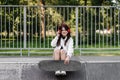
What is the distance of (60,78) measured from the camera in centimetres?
856

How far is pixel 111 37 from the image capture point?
37.2ft

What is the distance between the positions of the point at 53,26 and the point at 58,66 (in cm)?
331

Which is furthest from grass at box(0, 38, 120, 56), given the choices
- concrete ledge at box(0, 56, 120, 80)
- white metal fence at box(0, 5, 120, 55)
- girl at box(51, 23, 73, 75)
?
girl at box(51, 23, 73, 75)

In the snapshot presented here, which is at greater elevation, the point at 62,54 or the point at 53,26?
the point at 53,26

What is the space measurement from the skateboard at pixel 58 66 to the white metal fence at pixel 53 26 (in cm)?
275

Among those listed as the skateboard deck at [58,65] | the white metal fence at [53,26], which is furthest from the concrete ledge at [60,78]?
the white metal fence at [53,26]

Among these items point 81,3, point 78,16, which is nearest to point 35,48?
point 78,16

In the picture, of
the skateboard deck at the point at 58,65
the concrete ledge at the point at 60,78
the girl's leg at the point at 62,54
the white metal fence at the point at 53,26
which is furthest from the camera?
the white metal fence at the point at 53,26

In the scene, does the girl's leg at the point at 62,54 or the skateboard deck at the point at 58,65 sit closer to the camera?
the skateboard deck at the point at 58,65

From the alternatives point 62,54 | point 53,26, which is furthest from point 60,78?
point 53,26

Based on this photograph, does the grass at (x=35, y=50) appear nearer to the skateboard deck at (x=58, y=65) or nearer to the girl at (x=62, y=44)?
the girl at (x=62, y=44)

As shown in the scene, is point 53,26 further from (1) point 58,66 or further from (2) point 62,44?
(1) point 58,66

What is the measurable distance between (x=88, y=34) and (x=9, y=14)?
2.63m

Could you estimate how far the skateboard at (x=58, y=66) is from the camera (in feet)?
26.9
